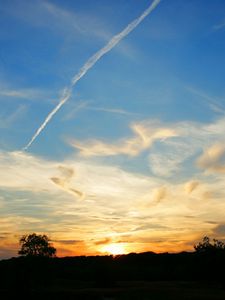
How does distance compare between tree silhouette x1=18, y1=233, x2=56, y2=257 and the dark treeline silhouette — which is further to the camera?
tree silhouette x1=18, y1=233, x2=56, y2=257

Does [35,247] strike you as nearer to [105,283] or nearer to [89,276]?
[105,283]

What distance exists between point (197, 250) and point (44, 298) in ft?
236

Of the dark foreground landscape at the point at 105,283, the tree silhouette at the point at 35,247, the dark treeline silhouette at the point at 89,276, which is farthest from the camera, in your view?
the tree silhouette at the point at 35,247

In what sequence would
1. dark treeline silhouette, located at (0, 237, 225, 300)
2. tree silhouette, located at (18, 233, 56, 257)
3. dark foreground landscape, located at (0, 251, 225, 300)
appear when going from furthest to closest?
1. tree silhouette, located at (18, 233, 56, 257)
2. dark treeline silhouette, located at (0, 237, 225, 300)
3. dark foreground landscape, located at (0, 251, 225, 300)

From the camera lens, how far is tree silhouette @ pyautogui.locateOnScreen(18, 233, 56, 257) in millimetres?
104000

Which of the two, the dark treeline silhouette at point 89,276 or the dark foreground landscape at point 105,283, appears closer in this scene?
→ the dark foreground landscape at point 105,283

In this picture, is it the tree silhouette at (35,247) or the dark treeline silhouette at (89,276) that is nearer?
the dark treeline silhouette at (89,276)

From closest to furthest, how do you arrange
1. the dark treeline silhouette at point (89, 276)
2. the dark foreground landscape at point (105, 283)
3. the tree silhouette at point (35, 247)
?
1. the dark foreground landscape at point (105, 283)
2. the dark treeline silhouette at point (89, 276)
3. the tree silhouette at point (35, 247)

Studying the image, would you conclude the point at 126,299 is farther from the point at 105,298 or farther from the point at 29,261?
the point at 29,261

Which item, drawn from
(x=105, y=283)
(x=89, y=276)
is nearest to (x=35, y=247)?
(x=105, y=283)

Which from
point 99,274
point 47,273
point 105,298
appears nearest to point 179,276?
point 99,274

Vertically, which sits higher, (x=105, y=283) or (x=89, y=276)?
(x=89, y=276)

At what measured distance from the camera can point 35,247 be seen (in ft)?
343

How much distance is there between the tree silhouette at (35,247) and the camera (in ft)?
341
